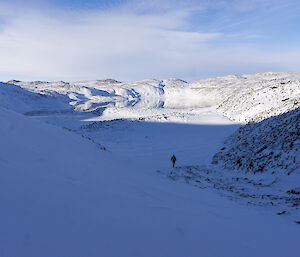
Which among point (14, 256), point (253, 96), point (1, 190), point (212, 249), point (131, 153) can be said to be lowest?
point (131, 153)

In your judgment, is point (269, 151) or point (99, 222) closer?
point (99, 222)

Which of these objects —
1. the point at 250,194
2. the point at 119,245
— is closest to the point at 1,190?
the point at 119,245

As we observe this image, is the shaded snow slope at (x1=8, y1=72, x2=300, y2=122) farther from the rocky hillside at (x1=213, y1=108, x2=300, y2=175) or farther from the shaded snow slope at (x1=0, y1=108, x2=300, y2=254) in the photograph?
the shaded snow slope at (x1=0, y1=108, x2=300, y2=254)

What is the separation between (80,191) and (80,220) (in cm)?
86

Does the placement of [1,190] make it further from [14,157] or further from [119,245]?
[119,245]

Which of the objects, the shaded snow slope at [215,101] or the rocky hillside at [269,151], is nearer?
the rocky hillside at [269,151]

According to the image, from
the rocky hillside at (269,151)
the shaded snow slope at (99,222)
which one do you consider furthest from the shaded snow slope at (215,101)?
the shaded snow slope at (99,222)

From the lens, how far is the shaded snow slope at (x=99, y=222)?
2.13 meters

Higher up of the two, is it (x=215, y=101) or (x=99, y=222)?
Answer: (x=215, y=101)

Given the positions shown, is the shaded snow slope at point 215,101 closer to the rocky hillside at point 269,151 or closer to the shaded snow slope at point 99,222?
the rocky hillside at point 269,151

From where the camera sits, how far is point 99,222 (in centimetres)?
260

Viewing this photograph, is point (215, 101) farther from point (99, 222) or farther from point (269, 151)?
point (99, 222)

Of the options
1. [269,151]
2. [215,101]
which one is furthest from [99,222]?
[215,101]

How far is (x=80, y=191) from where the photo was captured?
3334 millimetres
